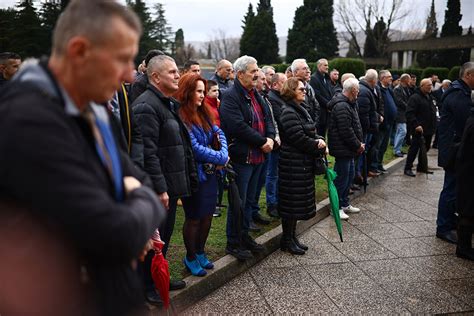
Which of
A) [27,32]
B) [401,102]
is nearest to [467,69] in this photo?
[401,102]

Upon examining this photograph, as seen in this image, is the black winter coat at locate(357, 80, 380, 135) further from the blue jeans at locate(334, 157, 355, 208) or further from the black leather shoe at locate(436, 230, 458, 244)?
the black leather shoe at locate(436, 230, 458, 244)

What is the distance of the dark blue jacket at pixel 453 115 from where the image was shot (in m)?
5.27

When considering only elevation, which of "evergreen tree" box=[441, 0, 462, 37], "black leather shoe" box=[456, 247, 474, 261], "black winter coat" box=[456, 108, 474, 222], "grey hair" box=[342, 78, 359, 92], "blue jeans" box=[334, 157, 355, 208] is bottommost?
"black leather shoe" box=[456, 247, 474, 261]

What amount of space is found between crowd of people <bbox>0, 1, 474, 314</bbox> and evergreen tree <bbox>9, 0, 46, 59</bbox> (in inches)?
506

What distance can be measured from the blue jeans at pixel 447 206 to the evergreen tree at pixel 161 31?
126 ft

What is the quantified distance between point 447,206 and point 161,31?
43.5 metres

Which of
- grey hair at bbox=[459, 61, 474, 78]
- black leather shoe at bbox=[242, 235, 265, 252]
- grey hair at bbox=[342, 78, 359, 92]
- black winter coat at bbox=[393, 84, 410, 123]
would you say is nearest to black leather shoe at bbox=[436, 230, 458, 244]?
grey hair at bbox=[459, 61, 474, 78]

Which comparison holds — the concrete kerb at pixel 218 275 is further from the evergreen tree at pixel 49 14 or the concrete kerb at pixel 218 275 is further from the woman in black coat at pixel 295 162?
the evergreen tree at pixel 49 14

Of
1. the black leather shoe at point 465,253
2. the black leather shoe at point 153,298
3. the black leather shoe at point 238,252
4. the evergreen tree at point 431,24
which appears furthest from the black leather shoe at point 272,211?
the evergreen tree at point 431,24

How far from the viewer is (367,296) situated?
149 inches

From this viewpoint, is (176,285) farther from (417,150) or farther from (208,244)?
(417,150)

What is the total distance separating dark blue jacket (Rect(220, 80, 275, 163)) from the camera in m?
4.57

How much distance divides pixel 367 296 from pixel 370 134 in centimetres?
518

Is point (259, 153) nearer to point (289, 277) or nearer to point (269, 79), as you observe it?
point (289, 277)
